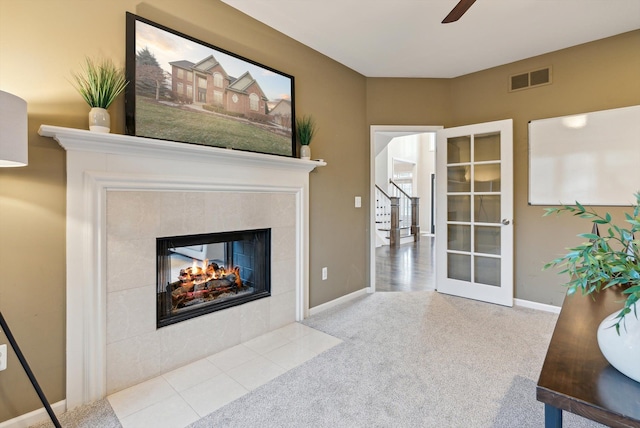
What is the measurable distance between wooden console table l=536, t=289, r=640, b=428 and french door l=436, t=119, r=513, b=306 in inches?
92.1

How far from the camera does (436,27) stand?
2605 mm

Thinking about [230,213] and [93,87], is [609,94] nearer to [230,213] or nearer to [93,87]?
[230,213]

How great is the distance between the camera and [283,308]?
2.69 metres

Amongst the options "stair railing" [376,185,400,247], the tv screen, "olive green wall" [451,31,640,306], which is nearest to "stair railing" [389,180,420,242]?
"stair railing" [376,185,400,247]

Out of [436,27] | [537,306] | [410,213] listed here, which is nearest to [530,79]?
[436,27]

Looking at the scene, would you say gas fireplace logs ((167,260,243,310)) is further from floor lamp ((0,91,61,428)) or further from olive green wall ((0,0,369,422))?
floor lamp ((0,91,61,428))

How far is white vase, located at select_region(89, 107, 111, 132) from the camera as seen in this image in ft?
5.31

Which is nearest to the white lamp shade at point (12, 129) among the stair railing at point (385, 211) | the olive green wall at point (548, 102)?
the olive green wall at point (548, 102)

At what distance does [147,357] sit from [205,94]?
5.69 ft

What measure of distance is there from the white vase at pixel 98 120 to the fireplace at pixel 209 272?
2.28ft

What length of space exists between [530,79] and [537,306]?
231 centimetres

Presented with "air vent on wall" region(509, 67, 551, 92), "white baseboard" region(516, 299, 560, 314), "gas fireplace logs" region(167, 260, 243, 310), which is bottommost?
"white baseboard" region(516, 299, 560, 314)

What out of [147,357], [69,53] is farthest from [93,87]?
[147,357]

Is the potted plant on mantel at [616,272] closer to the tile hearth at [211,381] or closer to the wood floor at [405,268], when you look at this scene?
the tile hearth at [211,381]
